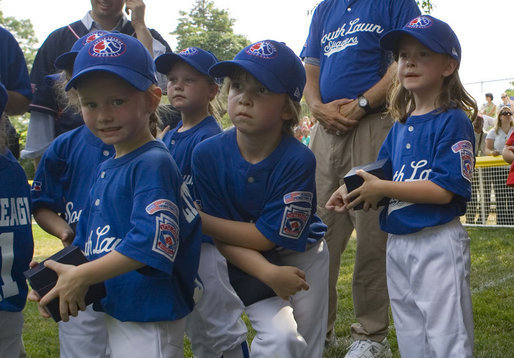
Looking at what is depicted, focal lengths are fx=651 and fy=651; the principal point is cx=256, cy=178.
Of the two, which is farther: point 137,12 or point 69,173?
point 137,12

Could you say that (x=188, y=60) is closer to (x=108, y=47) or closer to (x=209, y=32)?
(x=108, y=47)

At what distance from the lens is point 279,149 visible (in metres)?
2.98

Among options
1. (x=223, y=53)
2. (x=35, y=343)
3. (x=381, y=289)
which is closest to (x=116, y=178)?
(x=381, y=289)

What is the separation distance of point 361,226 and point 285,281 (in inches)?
52.9

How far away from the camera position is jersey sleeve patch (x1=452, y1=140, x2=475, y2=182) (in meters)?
2.95

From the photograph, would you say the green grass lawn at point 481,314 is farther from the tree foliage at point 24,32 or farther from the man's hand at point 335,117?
the tree foliage at point 24,32

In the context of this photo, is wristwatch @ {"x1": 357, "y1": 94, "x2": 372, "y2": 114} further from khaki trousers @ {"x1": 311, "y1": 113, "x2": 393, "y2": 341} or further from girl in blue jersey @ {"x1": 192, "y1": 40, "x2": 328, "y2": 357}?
girl in blue jersey @ {"x1": 192, "y1": 40, "x2": 328, "y2": 357}

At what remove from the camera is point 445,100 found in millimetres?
3146

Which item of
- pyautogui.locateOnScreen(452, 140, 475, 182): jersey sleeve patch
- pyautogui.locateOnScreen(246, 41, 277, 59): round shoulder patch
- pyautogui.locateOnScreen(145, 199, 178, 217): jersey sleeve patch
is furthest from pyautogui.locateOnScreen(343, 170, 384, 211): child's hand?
pyautogui.locateOnScreen(145, 199, 178, 217): jersey sleeve patch

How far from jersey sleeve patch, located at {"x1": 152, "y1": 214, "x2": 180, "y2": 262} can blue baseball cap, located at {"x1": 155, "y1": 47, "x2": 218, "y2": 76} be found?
161cm

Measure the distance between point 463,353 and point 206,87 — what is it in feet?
6.68

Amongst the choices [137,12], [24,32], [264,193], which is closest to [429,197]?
[264,193]

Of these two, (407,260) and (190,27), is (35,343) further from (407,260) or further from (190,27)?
(190,27)

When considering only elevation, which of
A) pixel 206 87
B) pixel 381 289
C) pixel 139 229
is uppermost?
pixel 206 87
